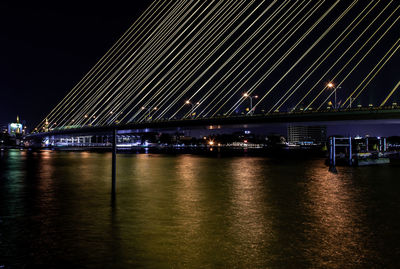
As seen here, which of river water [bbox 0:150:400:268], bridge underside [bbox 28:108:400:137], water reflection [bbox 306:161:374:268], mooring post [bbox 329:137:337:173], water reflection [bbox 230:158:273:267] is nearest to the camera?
river water [bbox 0:150:400:268]

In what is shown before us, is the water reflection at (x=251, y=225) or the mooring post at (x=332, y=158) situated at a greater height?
the mooring post at (x=332, y=158)

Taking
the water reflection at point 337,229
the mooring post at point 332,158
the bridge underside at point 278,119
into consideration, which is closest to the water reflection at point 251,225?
the water reflection at point 337,229

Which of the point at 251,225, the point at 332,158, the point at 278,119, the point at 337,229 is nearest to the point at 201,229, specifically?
the point at 251,225

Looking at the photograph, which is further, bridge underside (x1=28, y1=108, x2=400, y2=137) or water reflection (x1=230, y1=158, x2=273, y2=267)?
bridge underside (x1=28, y1=108, x2=400, y2=137)

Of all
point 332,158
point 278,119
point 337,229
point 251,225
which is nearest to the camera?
point 337,229

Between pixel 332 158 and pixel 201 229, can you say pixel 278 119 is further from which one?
pixel 201 229

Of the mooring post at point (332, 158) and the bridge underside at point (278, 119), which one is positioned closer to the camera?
the mooring post at point (332, 158)

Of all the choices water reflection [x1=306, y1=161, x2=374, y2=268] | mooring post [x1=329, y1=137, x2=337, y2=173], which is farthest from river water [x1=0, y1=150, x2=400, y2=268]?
mooring post [x1=329, y1=137, x2=337, y2=173]

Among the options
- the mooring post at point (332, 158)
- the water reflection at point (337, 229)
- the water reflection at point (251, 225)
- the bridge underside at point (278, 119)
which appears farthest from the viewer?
the bridge underside at point (278, 119)

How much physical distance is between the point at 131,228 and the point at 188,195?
4422 millimetres

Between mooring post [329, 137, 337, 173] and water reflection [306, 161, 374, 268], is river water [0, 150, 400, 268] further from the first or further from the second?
mooring post [329, 137, 337, 173]

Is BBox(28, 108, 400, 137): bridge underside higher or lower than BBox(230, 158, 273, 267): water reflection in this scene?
higher

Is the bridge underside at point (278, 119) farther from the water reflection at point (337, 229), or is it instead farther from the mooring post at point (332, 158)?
the water reflection at point (337, 229)

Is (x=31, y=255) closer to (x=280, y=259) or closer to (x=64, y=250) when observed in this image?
(x=64, y=250)
